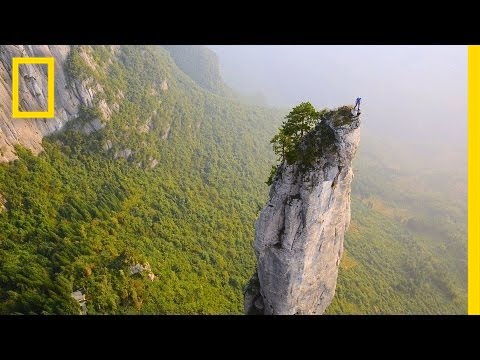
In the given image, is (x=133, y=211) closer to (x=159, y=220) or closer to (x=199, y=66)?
(x=159, y=220)

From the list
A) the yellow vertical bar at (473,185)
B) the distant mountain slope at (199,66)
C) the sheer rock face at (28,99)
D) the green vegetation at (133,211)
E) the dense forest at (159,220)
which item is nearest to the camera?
the yellow vertical bar at (473,185)

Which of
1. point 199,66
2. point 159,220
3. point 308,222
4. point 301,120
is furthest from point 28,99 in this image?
point 199,66

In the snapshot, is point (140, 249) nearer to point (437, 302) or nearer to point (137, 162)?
point (137, 162)

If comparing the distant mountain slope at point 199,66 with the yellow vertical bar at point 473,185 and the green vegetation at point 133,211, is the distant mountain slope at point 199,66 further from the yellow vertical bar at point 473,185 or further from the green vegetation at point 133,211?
the yellow vertical bar at point 473,185

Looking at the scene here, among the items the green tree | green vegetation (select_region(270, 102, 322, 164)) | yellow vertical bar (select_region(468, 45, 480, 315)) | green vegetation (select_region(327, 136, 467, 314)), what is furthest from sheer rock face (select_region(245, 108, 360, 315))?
green vegetation (select_region(327, 136, 467, 314))

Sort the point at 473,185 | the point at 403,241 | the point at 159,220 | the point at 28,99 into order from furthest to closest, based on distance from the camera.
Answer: the point at 403,241
the point at 159,220
the point at 28,99
the point at 473,185

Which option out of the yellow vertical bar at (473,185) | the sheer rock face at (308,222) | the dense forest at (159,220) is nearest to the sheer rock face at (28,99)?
the dense forest at (159,220)
